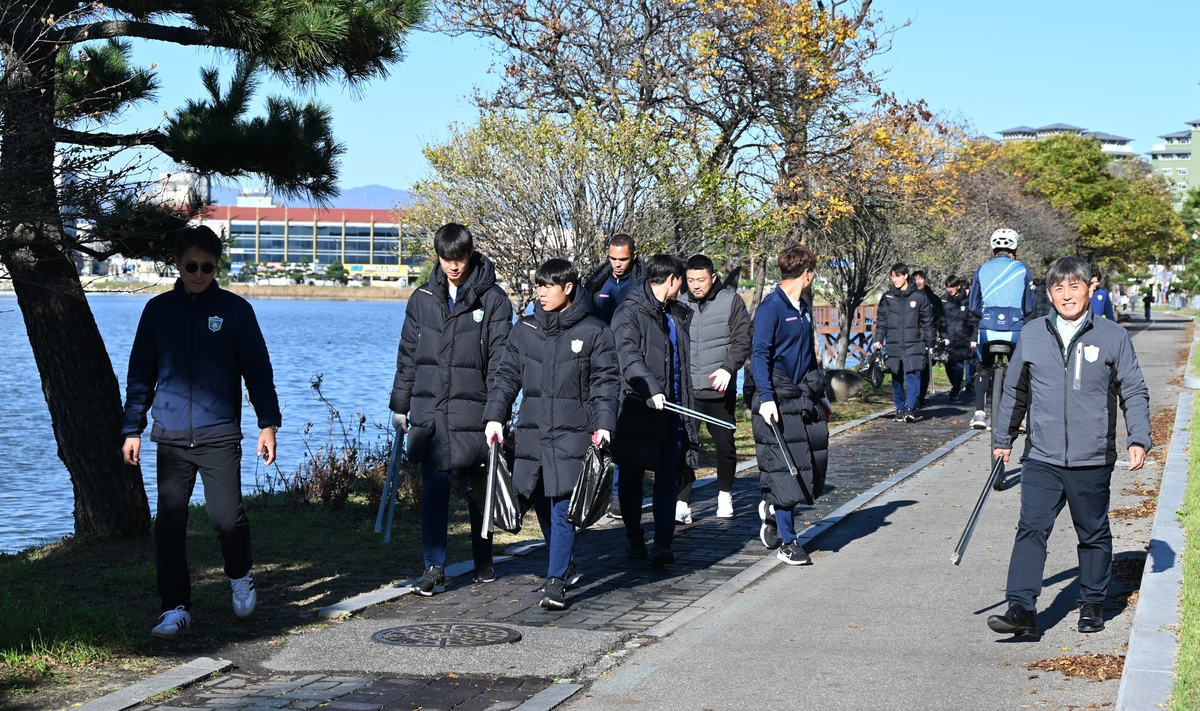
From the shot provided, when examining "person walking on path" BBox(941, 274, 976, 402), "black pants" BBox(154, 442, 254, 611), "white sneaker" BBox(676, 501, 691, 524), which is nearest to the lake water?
"black pants" BBox(154, 442, 254, 611)

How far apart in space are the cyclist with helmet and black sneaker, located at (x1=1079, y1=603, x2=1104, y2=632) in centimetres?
712

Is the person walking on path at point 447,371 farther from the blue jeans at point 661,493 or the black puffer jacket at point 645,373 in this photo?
the blue jeans at point 661,493

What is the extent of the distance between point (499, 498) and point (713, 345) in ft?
11.0

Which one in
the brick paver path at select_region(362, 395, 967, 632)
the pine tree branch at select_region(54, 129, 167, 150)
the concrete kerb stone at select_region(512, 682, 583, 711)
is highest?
the pine tree branch at select_region(54, 129, 167, 150)

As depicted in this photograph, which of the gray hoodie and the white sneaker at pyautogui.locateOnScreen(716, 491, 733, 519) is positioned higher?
the gray hoodie

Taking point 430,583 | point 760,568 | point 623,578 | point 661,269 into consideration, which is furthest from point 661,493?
point 430,583

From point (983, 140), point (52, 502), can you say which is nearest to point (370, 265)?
point (983, 140)

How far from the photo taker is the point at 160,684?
553cm

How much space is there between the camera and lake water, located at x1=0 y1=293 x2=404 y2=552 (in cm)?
1466

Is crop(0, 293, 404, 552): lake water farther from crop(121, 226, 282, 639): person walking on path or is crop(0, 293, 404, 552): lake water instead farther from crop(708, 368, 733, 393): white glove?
crop(708, 368, 733, 393): white glove

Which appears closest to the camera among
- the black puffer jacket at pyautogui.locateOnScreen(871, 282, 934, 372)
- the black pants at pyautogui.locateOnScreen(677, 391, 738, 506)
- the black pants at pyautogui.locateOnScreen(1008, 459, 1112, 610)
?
the black pants at pyautogui.locateOnScreen(1008, 459, 1112, 610)

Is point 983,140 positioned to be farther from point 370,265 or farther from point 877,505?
point 370,265

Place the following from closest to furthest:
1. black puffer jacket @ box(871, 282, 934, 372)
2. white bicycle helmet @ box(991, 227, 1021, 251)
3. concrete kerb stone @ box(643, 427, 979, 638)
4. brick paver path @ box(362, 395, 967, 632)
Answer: concrete kerb stone @ box(643, 427, 979, 638) → brick paver path @ box(362, 395, 967, 632) → white bicycle helmet @ box(991, 227, 1021, 251) → black puffer jacket @ box(871, 282, 934, 372)

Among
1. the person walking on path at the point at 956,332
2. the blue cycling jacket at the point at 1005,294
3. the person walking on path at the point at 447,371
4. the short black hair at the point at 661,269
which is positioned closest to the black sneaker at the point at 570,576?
the person walking on path at the point at 447,371
